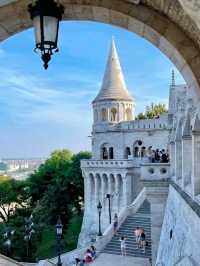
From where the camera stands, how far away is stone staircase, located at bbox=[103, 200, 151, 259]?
19.3m

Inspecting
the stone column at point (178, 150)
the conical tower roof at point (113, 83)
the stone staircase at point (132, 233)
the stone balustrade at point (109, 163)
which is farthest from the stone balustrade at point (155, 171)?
the conical tower roof at point (113, 83)

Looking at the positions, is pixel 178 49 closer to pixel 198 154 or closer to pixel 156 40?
pixel 156 40

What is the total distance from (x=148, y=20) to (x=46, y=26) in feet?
3.81

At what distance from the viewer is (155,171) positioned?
17750 mm

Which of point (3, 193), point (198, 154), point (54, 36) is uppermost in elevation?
point (54, 36)

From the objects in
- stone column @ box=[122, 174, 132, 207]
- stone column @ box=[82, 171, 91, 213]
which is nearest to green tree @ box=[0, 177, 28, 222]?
stone column @ box=[82, 171, 91, 213]

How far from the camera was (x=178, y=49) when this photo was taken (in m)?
4.32

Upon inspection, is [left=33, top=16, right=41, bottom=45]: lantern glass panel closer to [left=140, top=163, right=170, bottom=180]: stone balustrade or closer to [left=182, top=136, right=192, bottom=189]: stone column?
[left=182, top=136, right=192, bottom=189]: stone column

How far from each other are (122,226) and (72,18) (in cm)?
1955

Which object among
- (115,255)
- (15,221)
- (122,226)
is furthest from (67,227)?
(115,255)

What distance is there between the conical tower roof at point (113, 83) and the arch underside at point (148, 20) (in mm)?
38546

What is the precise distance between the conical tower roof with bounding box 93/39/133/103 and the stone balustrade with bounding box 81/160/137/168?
7392mm

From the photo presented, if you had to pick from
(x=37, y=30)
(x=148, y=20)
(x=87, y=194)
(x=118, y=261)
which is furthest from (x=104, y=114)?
(x=37, y=30)

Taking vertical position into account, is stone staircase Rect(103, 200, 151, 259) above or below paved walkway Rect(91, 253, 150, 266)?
above
